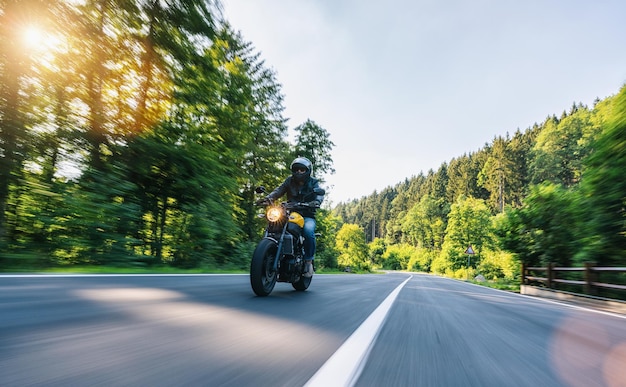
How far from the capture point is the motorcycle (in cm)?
397

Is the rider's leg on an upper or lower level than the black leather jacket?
lower

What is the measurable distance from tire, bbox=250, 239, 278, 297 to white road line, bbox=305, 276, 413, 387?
62.1 inches

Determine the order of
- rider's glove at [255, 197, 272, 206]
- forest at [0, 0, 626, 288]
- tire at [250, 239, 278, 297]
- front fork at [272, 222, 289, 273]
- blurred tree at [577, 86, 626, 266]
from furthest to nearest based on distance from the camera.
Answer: blurred tree at [577, 86, 626, 266], forest at [0, 0, 626, 288], rider's glove at [255, 197, 272, 206], front fork at [272, 222, 289, 273], tire at [250, 239, 278, 297]

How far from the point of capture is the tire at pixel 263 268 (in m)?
3.93

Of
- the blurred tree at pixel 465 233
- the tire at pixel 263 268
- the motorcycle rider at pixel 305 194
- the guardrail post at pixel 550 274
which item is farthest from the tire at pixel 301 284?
the blurred tree at pixel 465 233

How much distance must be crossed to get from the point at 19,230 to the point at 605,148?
50.5ft

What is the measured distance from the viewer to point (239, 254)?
17484mm

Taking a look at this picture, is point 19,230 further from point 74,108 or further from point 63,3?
point 63,3

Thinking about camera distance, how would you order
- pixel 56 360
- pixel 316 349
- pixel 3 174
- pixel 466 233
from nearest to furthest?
pixel 56 360
pixel 316 349
pixel 3 174
pixel 466 233

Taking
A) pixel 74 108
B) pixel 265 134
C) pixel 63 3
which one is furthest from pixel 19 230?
pixel 265 134

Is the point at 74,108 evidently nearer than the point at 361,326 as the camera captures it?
No

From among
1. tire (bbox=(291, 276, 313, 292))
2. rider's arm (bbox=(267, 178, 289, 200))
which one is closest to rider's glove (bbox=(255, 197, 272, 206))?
rider's arm (bbox=(267, 178, 289, 200))

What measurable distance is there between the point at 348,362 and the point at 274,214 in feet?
9.24

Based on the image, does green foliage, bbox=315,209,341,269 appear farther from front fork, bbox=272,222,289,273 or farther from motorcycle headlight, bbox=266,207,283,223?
front fork, bbox=272,222,289,273
